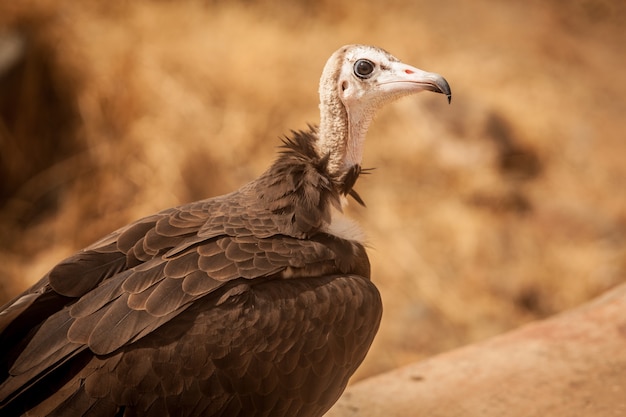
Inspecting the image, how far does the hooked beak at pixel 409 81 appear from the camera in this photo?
2746 mm

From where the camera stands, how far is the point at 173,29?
7.48 m

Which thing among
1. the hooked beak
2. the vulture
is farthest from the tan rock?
the hooked beak

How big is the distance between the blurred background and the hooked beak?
343 centimetres

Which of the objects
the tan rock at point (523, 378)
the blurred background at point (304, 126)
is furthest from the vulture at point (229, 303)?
the blurred background at point (304, 126)

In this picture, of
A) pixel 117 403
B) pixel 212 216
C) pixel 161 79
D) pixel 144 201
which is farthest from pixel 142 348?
pixel 161 79

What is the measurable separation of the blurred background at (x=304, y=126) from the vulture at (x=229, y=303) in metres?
3.25

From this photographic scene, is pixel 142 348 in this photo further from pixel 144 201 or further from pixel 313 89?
pixel 313 89

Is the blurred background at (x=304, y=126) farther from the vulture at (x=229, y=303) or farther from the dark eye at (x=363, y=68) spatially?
the dark eye at (x=363, y=68)

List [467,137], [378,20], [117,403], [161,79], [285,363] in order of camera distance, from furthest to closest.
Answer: [378,20]
[467,137]
[161,79]
[285,363]
[117,403]

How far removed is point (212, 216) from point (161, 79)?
4164mm

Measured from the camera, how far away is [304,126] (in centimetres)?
703

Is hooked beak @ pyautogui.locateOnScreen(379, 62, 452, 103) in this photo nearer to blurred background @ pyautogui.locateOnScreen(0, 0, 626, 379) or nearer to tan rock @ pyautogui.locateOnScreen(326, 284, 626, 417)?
tan rock @ pyautogui.locateOnScreen(326, 284, 626, 417)

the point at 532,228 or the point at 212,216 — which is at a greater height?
the point at 212,216

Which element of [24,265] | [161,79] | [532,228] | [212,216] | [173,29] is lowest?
[532,228]
